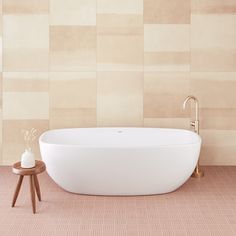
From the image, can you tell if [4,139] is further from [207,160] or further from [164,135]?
[207,160]

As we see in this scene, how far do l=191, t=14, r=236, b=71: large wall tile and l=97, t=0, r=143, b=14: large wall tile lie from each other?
61 centimetres

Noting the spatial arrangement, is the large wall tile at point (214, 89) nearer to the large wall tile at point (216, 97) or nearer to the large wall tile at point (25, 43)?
the large wall tile at point (216, 97)

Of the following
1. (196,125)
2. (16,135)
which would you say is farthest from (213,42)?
(16,135)

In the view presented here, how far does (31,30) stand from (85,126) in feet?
3.91

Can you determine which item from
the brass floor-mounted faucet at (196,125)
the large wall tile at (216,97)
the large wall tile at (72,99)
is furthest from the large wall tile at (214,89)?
the large wall tile at (72,99)

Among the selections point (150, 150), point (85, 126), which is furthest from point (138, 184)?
point (85, 126)

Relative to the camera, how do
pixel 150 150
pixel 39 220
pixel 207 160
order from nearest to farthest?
pixel 39 220 < pixel 150 150 < pixel 207 160

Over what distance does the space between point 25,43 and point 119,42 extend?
1020 millimetres

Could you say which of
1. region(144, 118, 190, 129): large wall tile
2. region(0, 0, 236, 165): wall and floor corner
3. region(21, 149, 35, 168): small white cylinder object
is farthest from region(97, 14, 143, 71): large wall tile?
region(21, 149, 35, 168): small white cylinder object

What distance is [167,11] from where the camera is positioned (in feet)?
13.9

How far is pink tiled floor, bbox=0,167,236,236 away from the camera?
9.04 ft

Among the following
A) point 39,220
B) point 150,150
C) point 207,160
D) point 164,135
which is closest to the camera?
point 39,220

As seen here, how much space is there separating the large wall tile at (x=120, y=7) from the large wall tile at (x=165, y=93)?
697 mm

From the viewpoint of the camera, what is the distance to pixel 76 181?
3.34 metres
